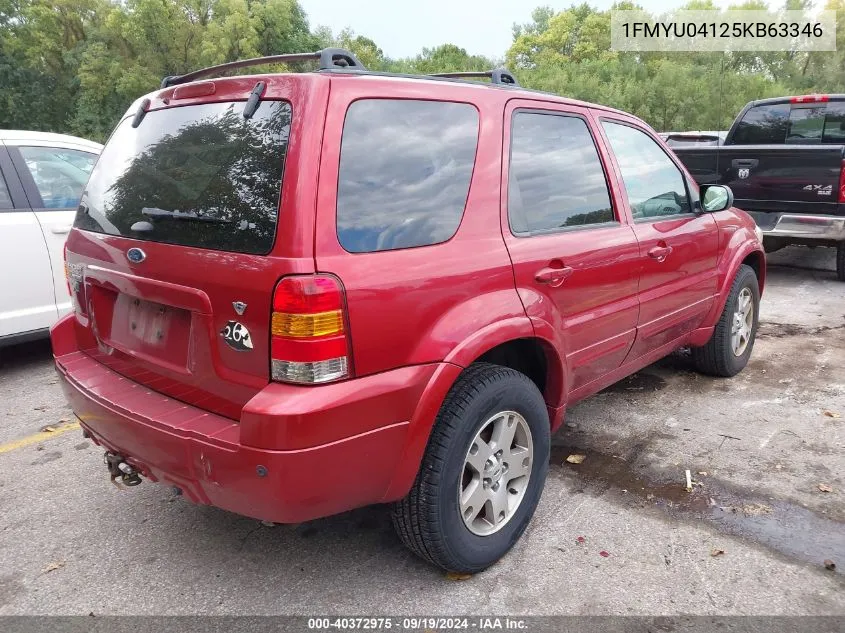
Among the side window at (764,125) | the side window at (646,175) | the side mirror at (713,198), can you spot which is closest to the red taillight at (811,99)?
the side window at (764,125)

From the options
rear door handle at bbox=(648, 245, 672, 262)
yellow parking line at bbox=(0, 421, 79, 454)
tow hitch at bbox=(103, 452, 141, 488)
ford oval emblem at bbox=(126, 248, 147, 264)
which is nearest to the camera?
ford oval emblem at bbox=(126, 248, 147, 264)

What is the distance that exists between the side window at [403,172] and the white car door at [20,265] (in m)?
3.63

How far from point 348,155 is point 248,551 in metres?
1.70

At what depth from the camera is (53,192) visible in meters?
4.95

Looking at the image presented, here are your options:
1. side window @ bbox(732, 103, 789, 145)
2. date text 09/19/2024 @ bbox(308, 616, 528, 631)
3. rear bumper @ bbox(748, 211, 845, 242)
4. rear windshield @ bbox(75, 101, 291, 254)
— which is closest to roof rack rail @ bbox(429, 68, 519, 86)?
rear windshield @ bbox(75, 101, 291, 254)

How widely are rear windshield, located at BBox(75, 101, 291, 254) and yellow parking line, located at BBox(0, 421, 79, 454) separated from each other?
69.4 inches

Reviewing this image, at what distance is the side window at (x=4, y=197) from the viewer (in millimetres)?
4656

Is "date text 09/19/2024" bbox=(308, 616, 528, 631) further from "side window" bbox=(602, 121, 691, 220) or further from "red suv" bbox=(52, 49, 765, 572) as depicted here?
"side window" bbox=(602, 121, 691, 220)

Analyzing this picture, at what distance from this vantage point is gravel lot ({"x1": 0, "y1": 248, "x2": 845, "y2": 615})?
7.98ft

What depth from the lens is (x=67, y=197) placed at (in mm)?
5039

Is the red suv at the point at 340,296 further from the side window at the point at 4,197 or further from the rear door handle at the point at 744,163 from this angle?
the rear door handle at the point at 744,163

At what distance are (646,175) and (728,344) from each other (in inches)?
61.4

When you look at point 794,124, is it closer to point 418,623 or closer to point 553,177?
point 553,177

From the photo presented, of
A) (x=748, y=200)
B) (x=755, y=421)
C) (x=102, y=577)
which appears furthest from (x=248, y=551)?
(x=748, y=200)
